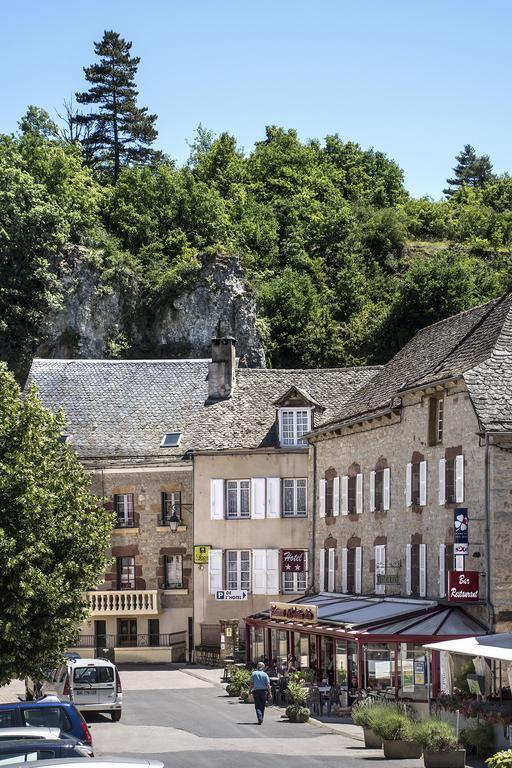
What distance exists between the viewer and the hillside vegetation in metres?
84.2

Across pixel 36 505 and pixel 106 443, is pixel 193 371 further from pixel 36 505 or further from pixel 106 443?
pixel 36 505

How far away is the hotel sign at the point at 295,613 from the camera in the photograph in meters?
40.8

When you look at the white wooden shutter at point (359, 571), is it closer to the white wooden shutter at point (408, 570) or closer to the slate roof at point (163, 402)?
the white wooden shutter at point (408, 570)

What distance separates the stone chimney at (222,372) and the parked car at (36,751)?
4130 cm

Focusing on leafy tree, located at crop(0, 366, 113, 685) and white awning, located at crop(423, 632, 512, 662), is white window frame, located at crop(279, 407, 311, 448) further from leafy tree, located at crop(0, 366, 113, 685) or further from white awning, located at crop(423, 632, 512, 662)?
white awning, located at crop(423, 632, 512, 662)

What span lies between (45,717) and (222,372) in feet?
123

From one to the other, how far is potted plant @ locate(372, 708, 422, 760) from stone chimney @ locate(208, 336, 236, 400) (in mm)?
31840

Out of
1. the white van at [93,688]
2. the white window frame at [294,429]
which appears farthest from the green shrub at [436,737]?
the white window frame at [294,429]

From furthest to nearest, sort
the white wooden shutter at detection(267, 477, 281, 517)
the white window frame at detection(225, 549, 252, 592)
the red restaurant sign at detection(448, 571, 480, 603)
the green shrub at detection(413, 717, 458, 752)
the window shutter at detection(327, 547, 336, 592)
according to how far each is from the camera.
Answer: the white wooden shutter at detection(267, 477, 281, 517) → the white window frame at detection(225, 549, 252, 592) → the window shutter at detection(327, 547, 336, 592) → the red restaurant sign at detection(448, 571, 480, 603) → the green shrub at detection(413, 717, 458, 752)

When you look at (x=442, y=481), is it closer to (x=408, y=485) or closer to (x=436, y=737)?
(x=408, y=485)

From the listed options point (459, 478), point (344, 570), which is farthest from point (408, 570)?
point (344, 570)

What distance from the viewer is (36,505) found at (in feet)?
98.3

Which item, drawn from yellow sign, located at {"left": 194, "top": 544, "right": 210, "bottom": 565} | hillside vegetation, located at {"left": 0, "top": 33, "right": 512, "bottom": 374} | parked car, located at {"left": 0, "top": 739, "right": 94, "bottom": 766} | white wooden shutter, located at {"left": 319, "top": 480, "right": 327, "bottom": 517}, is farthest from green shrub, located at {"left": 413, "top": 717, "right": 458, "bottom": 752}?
hillside vegetation, located at {"left": 0, "top": 33, "right": 512, "bottom": 374}

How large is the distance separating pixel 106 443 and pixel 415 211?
56.4 meters
